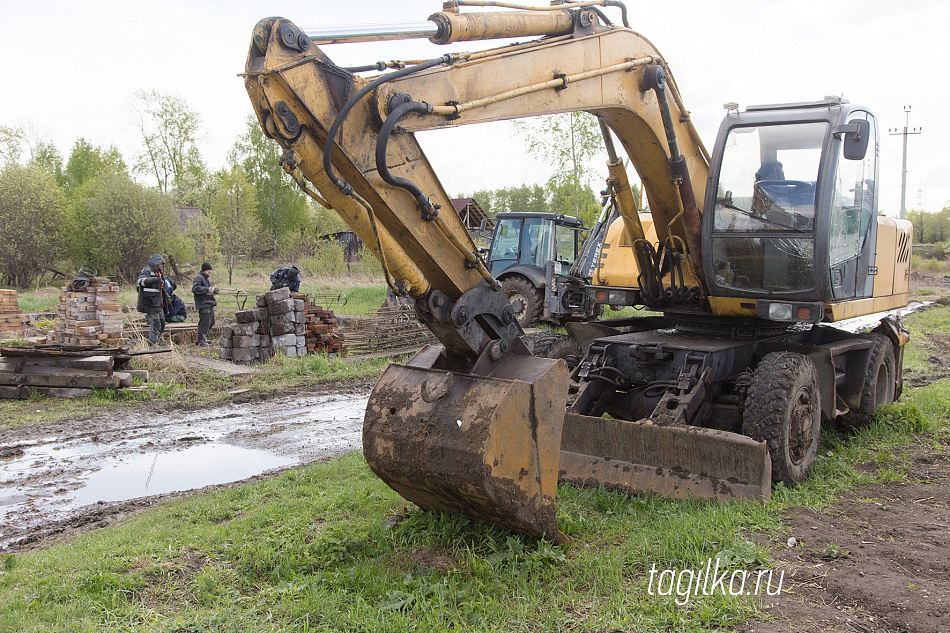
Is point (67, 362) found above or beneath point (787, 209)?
beneath

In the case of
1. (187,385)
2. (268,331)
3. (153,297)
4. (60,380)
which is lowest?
(187,385)

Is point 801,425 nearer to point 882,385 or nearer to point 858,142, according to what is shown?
point 858,142

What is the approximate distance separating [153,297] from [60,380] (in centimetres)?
346

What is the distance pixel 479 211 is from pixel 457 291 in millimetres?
39081

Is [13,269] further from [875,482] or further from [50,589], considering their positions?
[875,482]

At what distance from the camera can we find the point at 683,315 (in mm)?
6711

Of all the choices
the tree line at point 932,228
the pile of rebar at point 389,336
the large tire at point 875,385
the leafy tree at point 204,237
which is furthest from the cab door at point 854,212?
the tree line at point 932,228

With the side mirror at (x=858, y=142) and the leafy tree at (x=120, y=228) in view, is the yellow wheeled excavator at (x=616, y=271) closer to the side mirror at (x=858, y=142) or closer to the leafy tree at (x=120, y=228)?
the side mirror at (x=858, y=142)

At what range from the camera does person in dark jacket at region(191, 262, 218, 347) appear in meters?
13.5

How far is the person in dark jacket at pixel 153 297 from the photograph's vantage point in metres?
12.8

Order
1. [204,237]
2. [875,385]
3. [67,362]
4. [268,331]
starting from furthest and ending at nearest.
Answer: [204,237] → [268,331] → [67,362] → [875,385]

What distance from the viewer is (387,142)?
3529mm

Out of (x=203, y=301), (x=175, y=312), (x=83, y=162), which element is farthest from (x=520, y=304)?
(x=83, y=162)

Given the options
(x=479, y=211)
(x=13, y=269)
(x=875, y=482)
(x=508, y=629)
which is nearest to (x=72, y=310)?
(x=508, y=629)
